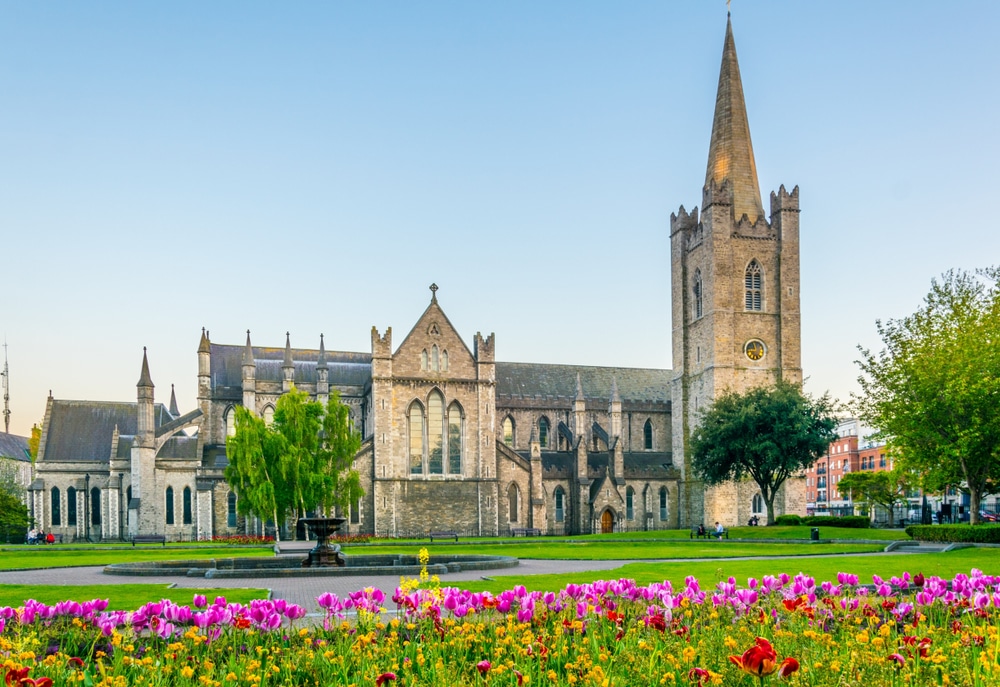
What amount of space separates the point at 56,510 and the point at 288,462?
2906 cm

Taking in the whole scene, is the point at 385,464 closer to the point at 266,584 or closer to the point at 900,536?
the point at 900,536

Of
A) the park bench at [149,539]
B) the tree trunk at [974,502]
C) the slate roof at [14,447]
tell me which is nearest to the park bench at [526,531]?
the park bench at [149,539]

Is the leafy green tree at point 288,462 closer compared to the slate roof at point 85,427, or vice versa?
the leafy green tree at point 288,462

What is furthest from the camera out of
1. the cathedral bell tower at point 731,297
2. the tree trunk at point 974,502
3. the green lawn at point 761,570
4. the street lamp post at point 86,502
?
the street lamp post at point 86,502

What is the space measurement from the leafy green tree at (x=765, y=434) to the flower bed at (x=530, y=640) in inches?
1978

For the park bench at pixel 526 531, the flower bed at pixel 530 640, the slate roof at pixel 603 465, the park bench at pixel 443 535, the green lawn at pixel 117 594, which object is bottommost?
the park bench at pixel 526 531

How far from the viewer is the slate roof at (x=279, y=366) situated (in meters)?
74.2

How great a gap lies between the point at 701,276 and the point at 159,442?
42.1 meters

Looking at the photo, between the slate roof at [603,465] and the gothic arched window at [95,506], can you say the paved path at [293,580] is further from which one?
the gothic arched window at [95,506]

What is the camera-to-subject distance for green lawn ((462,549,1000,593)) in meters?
21.8

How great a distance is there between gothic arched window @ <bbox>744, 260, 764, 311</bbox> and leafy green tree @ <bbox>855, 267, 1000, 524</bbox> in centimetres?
2185

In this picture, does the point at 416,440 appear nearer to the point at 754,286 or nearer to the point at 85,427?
the point at 754,286

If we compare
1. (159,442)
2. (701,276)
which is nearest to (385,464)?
(159,442)

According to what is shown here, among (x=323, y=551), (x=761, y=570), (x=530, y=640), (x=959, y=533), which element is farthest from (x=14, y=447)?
(x=530, y=640)
